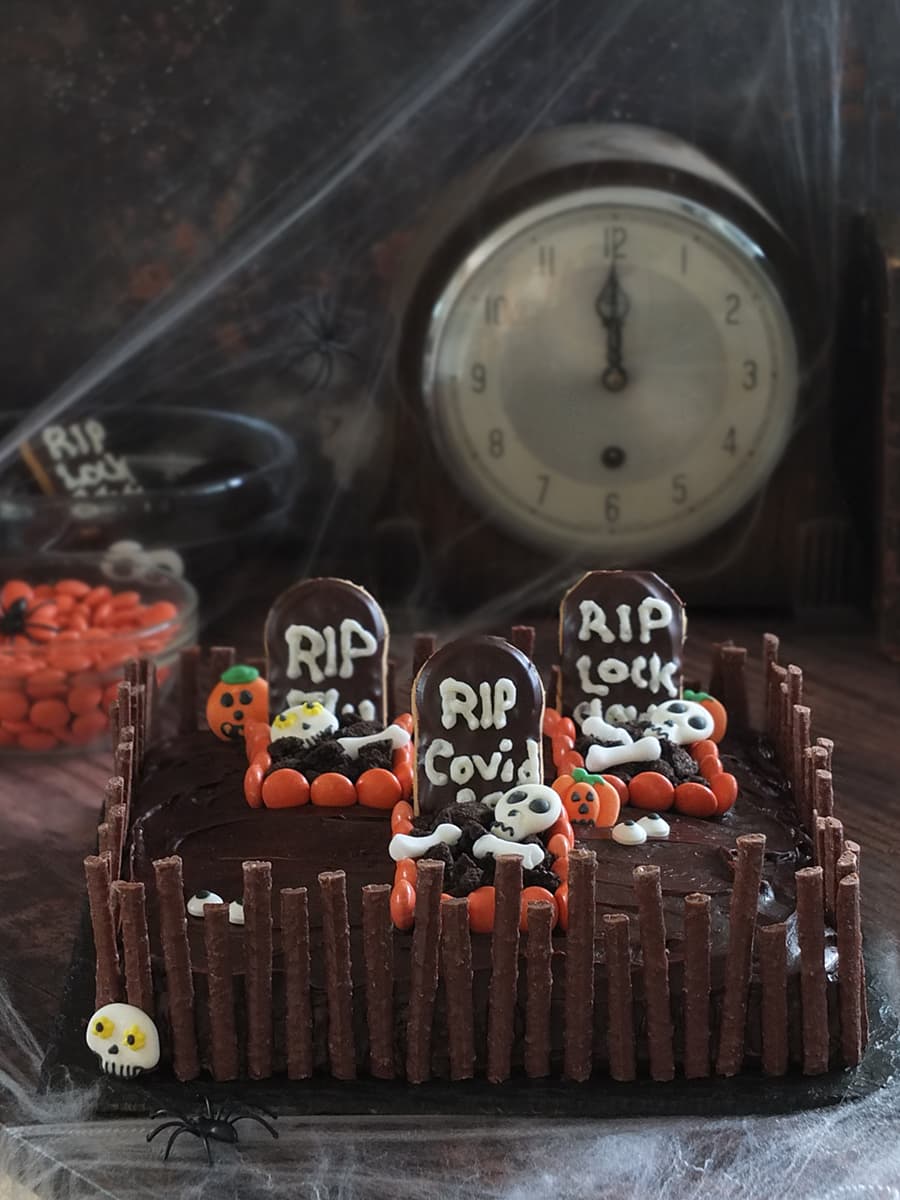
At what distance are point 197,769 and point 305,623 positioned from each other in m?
0.13

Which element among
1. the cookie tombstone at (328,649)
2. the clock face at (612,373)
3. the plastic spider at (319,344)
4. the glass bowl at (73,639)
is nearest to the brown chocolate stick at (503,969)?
the cookie tombstone at (328,649)

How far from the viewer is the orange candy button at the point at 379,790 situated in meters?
1.27

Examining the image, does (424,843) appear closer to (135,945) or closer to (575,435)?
(135,945)

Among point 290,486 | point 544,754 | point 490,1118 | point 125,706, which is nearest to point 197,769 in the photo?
point 125,706

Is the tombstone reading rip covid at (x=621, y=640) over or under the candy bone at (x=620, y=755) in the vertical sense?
over

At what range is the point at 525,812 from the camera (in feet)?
3.81

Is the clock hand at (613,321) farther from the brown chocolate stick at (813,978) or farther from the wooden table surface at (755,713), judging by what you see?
the brown chocolate stick at (813,978)

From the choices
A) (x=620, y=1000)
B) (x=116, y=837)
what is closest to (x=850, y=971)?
(x=620, y=1000)

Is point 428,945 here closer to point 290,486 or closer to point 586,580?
point 586,580

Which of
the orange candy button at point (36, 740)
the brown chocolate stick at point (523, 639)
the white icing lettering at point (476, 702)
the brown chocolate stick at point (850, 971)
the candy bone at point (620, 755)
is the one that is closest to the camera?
the brown chocolate stick at point (850, 971)

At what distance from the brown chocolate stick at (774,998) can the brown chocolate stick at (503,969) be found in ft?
0.47

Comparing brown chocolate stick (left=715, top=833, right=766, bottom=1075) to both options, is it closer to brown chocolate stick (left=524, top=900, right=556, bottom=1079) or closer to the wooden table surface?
brown chocolate stick (left=524, top=900, right=556, bottom=1079)

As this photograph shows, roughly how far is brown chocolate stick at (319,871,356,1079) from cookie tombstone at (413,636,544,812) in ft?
0.49

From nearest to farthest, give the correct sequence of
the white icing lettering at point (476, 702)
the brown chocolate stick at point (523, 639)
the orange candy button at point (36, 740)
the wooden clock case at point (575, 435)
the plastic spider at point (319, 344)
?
1. the white icing lettering at point (476, 702)
2. the brown chocolate stick at point (523, 639)
3. the orange candy button at point (36, 740)
4. the wooden clock case at point (575, 435)
5. the plastic spider at point (319, 344)
